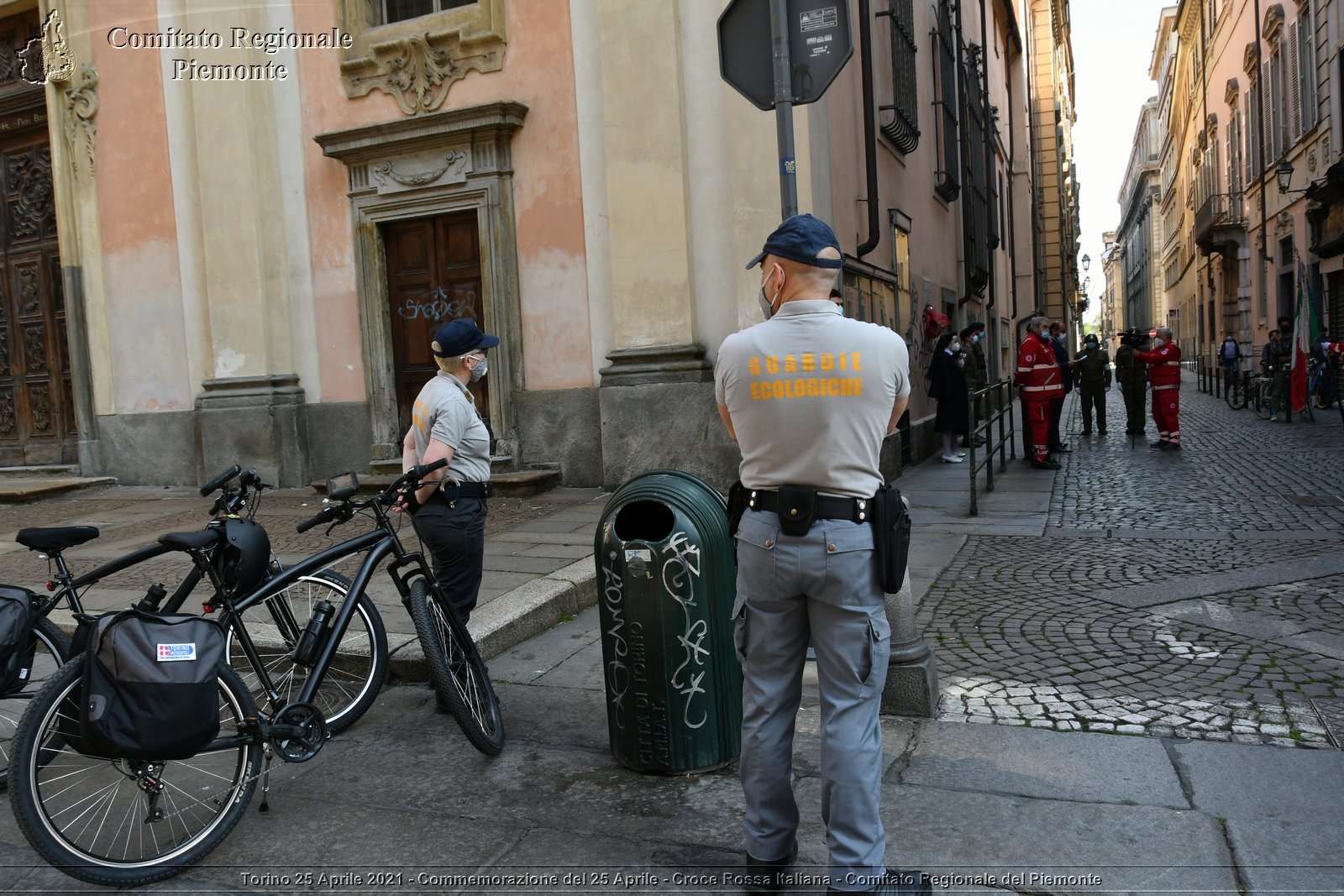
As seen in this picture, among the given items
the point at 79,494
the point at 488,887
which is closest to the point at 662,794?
the point at 488,887

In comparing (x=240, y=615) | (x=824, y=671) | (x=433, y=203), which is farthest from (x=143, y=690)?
(x=433, y=203)

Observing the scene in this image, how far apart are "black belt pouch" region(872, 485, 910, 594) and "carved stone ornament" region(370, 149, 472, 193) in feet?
28.9

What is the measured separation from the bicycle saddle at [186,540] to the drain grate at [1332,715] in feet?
13.0

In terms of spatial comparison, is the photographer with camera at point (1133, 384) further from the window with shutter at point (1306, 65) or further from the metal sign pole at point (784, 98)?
the window with shutter at point (1306, 65)

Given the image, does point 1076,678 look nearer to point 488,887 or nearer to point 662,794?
point 662,794

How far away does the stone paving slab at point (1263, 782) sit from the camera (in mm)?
3215

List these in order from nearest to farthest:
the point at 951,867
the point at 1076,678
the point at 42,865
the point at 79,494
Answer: the point at 951,867
the point at 42,865
the point at 1076,678
the point at 79,494

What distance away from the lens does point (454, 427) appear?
4.43m

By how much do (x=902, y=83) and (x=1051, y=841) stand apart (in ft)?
38.3

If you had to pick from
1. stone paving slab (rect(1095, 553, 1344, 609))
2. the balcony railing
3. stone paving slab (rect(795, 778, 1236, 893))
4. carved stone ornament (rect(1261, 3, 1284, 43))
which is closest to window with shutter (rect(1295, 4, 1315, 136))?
carved stone ornament (rect(1261, 3, 1284, 43))

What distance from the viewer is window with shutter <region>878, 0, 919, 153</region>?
12445 millimetres

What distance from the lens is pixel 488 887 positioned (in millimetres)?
3031

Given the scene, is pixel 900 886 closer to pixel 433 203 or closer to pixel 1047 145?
pixel 433 203

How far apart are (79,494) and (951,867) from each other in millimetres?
11617
